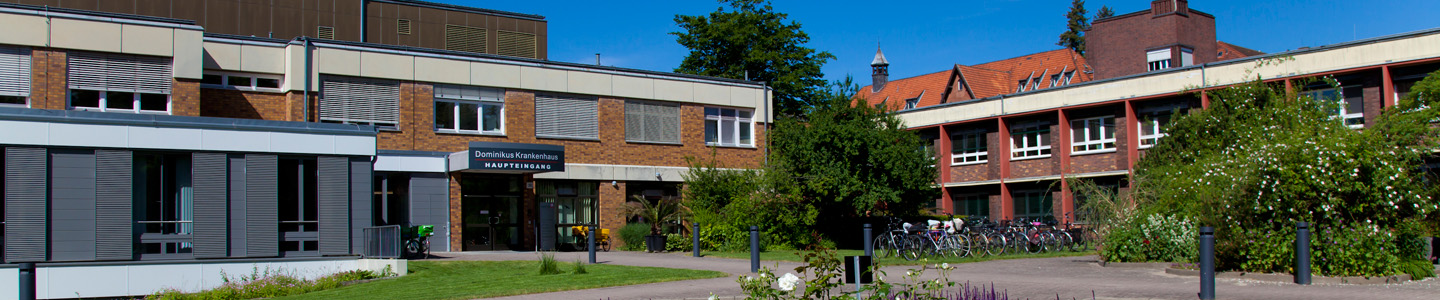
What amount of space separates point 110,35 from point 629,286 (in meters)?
14.7

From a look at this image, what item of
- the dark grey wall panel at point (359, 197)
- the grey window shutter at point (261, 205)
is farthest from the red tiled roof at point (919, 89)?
the grey window shutter at point (261, 205)

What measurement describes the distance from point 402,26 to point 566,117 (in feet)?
27.3

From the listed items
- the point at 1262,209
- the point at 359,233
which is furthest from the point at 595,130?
the point at 1262,209

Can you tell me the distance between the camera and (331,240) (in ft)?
61.0

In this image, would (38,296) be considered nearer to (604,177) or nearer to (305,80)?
(305,80)

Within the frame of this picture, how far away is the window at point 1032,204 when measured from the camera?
123 feet

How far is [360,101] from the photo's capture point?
26.4 meters

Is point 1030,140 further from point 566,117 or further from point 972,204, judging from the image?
point 566,117

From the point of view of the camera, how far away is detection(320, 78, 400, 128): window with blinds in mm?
25875

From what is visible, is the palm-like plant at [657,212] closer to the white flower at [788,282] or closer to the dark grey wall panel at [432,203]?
the dark grey wall panel at [432,203]

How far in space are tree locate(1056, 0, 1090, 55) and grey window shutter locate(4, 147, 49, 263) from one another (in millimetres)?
67162

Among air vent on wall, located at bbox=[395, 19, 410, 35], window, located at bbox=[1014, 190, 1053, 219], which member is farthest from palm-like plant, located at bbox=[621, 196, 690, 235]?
window, located at bbox=[1014, 190, 1053, 219]

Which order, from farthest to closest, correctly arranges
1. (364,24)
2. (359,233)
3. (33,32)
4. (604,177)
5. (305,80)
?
(364,24) < (604,177) < (305,80) < (33,32) < (359,233)

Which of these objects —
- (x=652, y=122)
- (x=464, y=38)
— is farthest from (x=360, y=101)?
(x=464, y=38)
